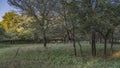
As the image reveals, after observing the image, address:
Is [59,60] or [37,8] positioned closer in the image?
[59,60]

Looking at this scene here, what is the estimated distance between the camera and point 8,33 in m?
46.5

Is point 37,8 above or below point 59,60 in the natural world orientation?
above

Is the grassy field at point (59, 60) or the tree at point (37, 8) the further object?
the tree at point (37, 8)

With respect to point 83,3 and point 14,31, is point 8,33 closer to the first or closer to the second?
point 14,31

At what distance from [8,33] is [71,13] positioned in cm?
2944

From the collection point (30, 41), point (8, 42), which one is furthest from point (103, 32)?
point (8, 42)

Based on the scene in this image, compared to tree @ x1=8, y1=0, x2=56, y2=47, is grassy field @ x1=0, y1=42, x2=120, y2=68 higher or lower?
lower

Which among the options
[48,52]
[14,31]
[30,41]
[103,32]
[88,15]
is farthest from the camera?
[14,31]

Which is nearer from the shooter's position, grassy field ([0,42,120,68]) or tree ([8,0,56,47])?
grassy field ([0,42,120,68])

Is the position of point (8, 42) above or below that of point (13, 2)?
below

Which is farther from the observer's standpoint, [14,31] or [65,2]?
[14,31]

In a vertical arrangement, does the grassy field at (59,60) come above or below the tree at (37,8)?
below

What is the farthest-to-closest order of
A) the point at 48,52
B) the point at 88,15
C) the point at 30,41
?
the point at 30,41
the point at 48,52
the point at 88,15

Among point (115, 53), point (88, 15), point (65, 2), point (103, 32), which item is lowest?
point (115, 53)
